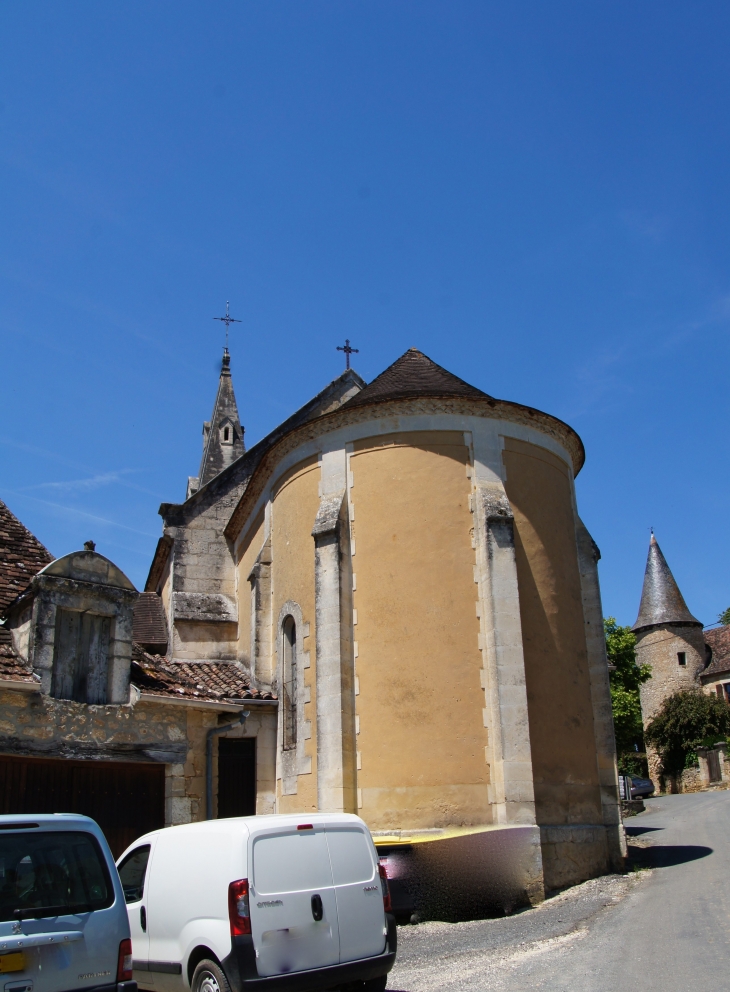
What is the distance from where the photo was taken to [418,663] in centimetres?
1409

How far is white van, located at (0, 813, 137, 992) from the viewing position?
5.38 meters

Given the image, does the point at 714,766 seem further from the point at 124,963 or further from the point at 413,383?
the point at 124,963

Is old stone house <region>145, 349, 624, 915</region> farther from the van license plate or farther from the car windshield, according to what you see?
the van license plate

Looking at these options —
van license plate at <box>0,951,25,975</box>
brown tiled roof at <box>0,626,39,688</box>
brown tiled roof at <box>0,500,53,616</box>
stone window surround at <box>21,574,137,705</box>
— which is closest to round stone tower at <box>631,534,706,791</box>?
stone window surround at <box>21,574,137,705</box>

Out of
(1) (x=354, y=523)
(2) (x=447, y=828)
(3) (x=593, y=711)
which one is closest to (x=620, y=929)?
(2) (x=447, y=828)

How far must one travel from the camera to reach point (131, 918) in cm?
762

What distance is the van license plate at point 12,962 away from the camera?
17.2 feet

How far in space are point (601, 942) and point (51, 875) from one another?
6126 millimetres

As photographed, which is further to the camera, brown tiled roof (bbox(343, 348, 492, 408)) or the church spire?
the church spire

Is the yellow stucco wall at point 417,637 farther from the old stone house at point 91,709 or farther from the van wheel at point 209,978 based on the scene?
the van wheel at point 209,978

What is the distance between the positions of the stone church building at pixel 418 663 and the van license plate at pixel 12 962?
696 cm

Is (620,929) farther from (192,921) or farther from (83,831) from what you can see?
(83,831)

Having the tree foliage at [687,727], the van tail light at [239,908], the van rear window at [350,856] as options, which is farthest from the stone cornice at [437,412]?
the tree foliage at [687,727]

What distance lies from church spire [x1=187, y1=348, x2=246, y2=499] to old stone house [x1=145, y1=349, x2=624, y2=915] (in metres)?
17.1
